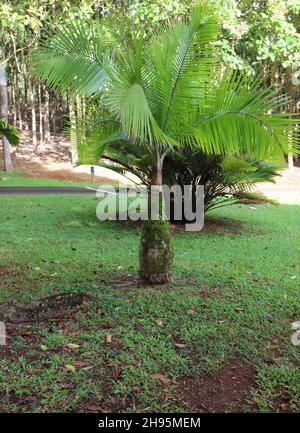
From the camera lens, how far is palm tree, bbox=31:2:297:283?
4270 mm

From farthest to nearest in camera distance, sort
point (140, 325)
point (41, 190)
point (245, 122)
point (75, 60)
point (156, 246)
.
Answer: point (41, 190), point (156, 246), point (75, 60), point (245, 122), point (140, 325)

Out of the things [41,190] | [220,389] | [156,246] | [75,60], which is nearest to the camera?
[220,389]

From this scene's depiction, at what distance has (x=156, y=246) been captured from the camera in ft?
15.7

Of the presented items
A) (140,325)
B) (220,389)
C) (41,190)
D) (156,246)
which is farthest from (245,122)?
(41,190)

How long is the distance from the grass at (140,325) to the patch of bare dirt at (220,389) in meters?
0.06

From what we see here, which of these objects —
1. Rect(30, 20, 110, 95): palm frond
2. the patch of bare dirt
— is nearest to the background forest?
Rect(30, 20, 110, 95): palm frond

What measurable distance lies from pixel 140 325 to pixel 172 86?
2386mm

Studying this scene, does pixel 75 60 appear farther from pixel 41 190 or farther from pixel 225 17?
pixel 41 190

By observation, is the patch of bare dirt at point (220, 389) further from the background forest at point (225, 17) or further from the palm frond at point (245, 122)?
the background forest at point (225, 17)

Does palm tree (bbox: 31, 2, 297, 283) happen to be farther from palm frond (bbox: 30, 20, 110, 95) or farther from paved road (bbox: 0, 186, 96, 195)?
Answer: paved road (bbox: 0, 186, 96, 195)

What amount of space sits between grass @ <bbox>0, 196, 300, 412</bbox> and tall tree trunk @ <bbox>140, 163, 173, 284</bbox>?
17 cm

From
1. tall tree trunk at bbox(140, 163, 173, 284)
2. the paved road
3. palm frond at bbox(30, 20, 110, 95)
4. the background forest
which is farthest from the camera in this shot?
the paved road

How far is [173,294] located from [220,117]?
1.89m
